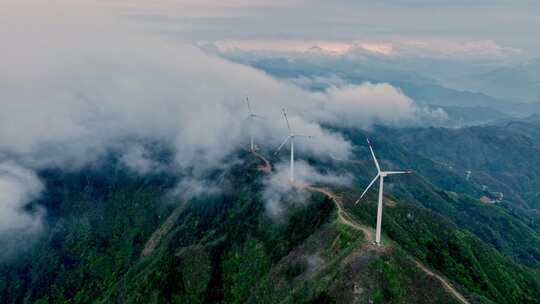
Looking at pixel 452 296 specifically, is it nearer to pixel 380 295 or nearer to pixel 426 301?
pixel 426 301

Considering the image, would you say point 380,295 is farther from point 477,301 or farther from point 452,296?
point 477,301

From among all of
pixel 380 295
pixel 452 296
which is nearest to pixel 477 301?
pixel 452 296

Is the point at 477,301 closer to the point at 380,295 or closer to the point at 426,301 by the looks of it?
the point at 426,301

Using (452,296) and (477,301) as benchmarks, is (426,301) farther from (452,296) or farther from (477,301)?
(477,301)

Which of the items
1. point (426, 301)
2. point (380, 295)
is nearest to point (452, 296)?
point (426, 301)

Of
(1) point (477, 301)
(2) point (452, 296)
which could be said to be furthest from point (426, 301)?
(1) point (477, 301)

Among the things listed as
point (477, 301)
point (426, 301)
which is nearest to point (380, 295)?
point (426, 301)
